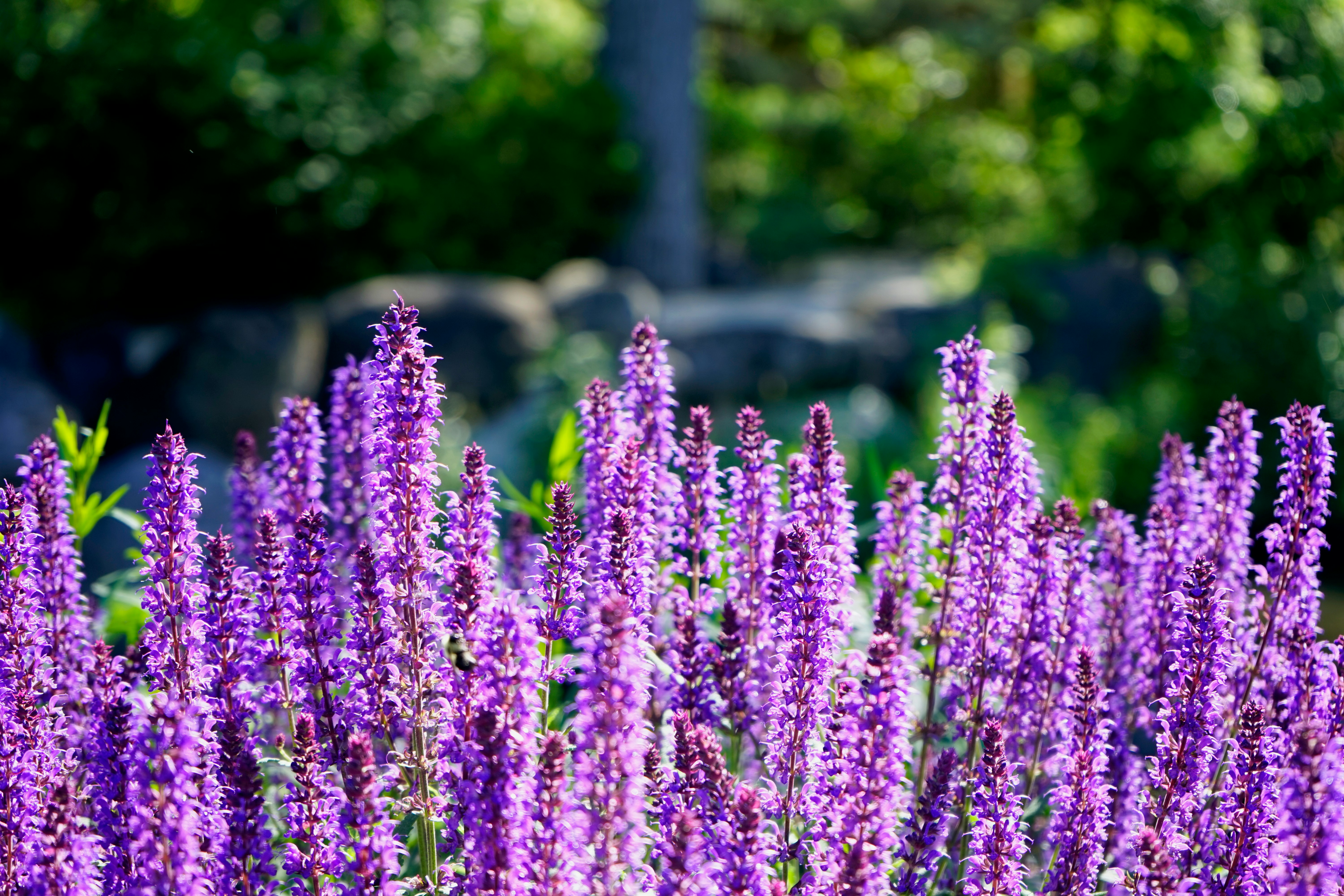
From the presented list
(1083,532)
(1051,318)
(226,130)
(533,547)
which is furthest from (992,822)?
(1051,318)

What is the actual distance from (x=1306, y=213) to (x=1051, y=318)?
317 centimetres

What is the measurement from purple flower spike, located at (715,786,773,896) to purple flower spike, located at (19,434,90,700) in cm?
204

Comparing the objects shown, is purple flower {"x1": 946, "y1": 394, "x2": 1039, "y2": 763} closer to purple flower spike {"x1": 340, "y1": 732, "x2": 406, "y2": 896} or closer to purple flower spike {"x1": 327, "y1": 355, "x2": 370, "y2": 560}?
purple flower spike {"x1": 340, "y1": 732, "x2": 406, "y2": 896}

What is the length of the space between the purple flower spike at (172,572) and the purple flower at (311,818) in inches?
17.5

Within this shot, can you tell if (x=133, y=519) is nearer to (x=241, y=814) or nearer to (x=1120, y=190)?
(x=241, y=814)

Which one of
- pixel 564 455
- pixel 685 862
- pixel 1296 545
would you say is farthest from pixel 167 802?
pixel 1296 545

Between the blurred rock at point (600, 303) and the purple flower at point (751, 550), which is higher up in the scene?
the blurred rock at point (600, 303)

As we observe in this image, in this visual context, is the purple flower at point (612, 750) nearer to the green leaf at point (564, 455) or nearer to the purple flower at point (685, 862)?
the purple flower at point (685, 862)

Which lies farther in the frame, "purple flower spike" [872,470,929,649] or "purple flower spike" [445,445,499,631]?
"purple flower spike" [872,470,929,649]

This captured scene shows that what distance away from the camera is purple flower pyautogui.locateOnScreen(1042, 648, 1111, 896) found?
2.81m

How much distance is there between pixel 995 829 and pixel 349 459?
7.67 ft

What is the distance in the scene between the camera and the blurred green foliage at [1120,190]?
12.2 metres

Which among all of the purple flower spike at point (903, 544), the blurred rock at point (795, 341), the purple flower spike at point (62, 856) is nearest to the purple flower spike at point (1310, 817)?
the purple flower spike at point (903, 544)

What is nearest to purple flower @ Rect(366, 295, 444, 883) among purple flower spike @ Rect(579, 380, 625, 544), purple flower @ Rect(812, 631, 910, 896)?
purple flower spike @ Rect(579, 380, 625, 544)
